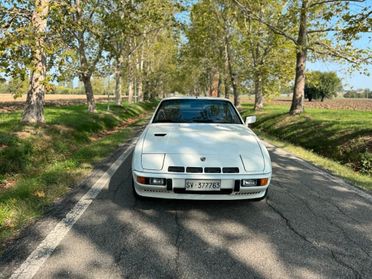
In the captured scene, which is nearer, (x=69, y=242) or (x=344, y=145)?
(x=69, y=242)

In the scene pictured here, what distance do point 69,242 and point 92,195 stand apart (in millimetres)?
1532

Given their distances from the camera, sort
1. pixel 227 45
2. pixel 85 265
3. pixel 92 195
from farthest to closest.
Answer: pixel 227 45
pixel 92 195
pixel 85 265

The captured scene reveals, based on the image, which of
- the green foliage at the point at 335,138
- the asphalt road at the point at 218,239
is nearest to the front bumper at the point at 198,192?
the asphalt road at the point at 218,239

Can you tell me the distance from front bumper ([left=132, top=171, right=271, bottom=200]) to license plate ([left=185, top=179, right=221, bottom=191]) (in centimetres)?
4

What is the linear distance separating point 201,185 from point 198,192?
11cm

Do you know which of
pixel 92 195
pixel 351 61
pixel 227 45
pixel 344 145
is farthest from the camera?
pixel 227 45

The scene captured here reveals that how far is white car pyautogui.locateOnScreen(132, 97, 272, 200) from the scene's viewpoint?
381 cm

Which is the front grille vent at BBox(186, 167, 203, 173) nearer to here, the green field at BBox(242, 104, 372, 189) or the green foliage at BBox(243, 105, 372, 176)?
the green field at BBox(242, 104, 372, 189)

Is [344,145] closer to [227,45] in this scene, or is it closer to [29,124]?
[29,124]

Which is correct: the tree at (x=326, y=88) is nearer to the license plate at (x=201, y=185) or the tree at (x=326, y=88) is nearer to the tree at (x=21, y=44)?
the tree at (x=21, y=44)

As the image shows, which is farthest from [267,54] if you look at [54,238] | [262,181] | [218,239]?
[54,238]

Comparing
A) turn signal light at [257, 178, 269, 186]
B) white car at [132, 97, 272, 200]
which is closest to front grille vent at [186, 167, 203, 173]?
white car at [132, 97, 272, 200]

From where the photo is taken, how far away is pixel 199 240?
3.45m

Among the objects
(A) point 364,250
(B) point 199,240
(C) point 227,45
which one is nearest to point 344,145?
(A) point 364,250
